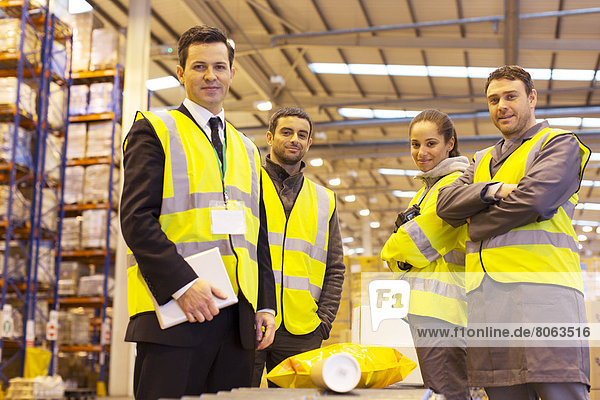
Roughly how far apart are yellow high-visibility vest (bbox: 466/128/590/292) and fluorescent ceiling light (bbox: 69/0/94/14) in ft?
33.1

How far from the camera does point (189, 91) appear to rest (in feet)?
8.27

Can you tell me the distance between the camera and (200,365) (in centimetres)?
218

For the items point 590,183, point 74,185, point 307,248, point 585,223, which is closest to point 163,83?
point 74,185

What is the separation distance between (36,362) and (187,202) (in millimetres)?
7513

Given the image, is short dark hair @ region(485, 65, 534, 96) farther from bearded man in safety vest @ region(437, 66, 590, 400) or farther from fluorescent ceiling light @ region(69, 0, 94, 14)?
fluorescent ceiling light @ region(69, 0, 94, 14)

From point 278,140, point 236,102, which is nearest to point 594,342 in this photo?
point 278,140

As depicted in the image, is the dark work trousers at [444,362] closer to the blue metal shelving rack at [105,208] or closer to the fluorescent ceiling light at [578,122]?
the blue metal shelving rack at [105,208]

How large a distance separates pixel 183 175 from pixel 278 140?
1.52 m

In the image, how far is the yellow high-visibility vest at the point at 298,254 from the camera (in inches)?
137

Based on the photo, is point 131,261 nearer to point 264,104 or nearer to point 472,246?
point 472,246

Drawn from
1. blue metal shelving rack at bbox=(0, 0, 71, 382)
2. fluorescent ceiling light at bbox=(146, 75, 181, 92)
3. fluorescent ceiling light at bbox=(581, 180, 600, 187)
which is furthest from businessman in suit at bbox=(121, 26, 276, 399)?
fluorescent ceiling light at bbox=(581, 180, 600, 187)

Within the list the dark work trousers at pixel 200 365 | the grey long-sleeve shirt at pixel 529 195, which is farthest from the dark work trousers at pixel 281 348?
the grey long-sleeve shirt at pixel 529 195

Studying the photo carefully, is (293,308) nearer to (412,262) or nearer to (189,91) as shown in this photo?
(412,262)

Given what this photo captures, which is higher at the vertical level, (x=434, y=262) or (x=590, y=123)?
(x=590, y=123)
